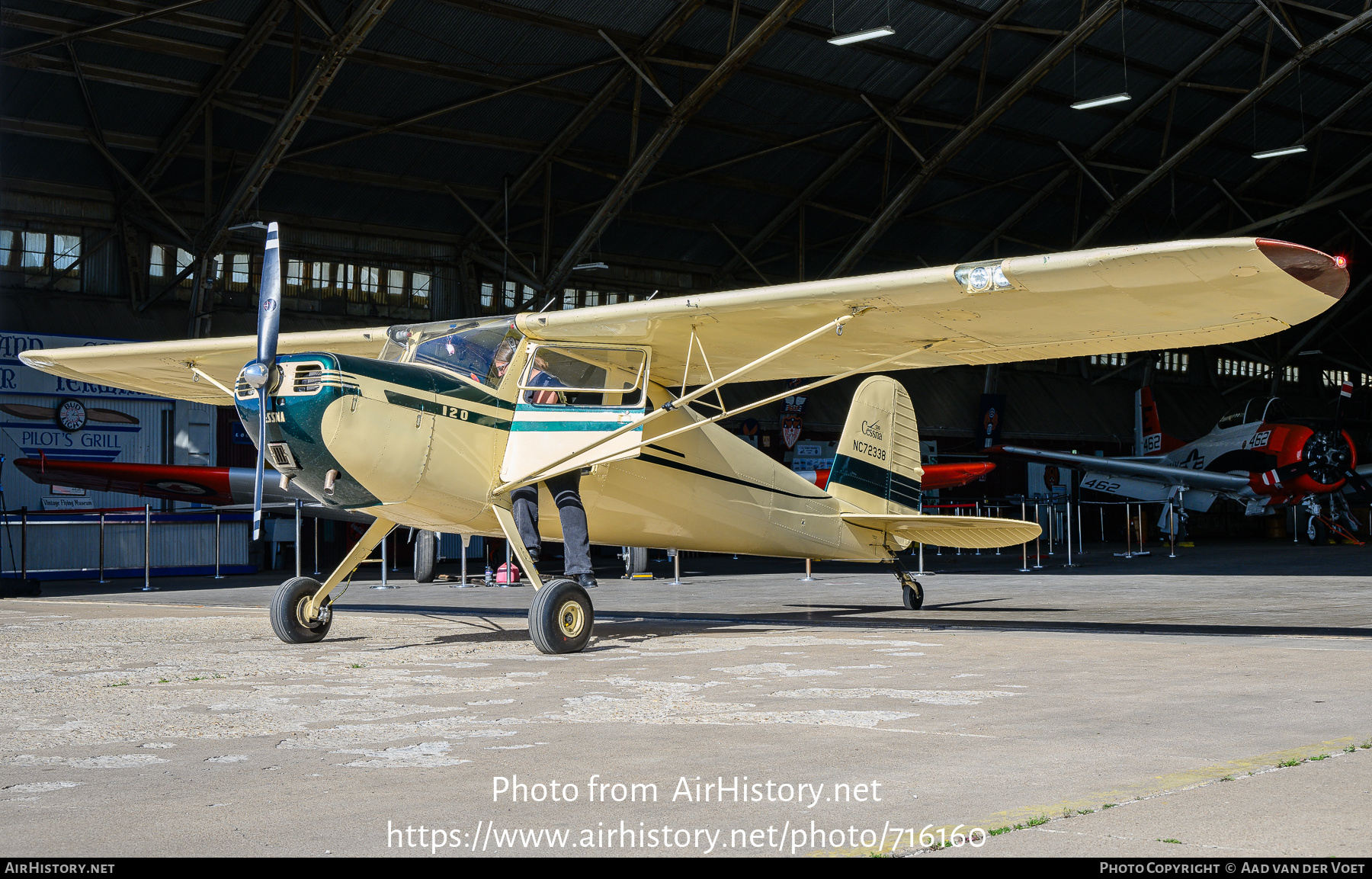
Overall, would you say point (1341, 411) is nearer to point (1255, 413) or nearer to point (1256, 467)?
point (1255, 413)

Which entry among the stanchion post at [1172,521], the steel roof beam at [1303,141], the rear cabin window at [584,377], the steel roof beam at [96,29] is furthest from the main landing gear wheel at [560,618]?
the steel roof beam at [1303,141]

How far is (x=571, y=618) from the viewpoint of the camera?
8172mm

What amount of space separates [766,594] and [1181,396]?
121ft

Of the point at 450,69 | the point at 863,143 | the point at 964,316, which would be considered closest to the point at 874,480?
the point at 964,316

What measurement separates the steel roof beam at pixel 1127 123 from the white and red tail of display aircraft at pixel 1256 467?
7.07 m

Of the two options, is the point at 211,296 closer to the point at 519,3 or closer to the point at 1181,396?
the point at 519,3

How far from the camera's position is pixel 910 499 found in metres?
12.7

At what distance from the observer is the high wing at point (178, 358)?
1034cm

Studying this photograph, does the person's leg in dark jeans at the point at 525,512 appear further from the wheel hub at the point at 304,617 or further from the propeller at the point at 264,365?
the propeller at the point at 264,365

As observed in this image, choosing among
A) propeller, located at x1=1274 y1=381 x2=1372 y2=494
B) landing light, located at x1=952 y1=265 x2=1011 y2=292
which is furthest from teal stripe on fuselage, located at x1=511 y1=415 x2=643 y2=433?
propeller, located at x1=1274 y1=381 x2=1372 y2=494

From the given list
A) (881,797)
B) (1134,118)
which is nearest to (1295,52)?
(1134,118)

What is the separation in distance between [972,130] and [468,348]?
21917 millimetres

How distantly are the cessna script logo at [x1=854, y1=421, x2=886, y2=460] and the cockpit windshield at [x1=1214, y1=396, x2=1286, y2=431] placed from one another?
83.2ft

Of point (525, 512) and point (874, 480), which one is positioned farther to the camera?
point (874, 480)
